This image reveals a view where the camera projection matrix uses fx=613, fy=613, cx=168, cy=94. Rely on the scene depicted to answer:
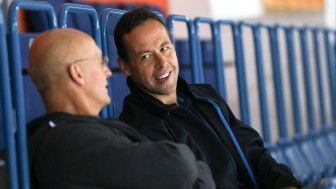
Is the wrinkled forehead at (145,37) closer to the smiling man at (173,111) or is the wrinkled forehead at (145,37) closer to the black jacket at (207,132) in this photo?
the smiling man at (173,111)

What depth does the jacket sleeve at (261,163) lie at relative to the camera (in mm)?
1979

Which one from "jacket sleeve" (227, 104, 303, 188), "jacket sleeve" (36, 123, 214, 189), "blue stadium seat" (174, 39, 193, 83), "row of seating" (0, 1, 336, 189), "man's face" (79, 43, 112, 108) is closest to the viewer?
"jacket sleeve" (36, 123, 214, 189)

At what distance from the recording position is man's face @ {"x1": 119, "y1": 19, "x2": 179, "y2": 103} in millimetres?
1890

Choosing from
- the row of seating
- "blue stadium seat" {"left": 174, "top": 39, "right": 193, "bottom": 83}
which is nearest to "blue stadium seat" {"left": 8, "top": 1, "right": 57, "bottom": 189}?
the row of seating

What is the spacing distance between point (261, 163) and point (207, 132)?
241mm

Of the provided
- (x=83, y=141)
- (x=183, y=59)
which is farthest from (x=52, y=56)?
(x=183, y=59)

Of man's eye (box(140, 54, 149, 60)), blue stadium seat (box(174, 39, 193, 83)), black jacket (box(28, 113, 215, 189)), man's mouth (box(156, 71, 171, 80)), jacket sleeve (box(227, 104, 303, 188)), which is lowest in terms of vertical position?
blue stadium seat (box(174, 39, 193, 83))

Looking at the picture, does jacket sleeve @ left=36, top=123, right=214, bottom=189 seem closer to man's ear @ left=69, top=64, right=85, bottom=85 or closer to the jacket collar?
man's ear @ left=69, top=64, right=85, bottom=85

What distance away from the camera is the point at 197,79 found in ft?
9.62

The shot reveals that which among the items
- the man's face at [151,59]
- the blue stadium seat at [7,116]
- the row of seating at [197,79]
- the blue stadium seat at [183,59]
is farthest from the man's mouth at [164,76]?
the blue stadium seat at [183,59]

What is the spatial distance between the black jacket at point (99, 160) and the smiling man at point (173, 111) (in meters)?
0.38

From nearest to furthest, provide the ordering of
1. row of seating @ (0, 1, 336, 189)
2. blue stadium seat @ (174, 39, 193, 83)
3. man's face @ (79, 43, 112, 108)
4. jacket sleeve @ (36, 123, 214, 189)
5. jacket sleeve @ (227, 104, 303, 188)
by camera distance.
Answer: jacket sleeve @ (36, 123, 214, 189), man's face @ (79, 43, 112, 108), row of seating @ (0, 1, 336, 189), jacket sleeve @ (227, 104, 303, 188), blue stadium seat @ (174, 39, 193, 83)

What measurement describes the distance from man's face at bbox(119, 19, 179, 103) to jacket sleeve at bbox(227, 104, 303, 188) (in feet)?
0.97

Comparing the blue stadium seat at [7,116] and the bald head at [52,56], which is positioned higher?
the bald head at [52,56]
